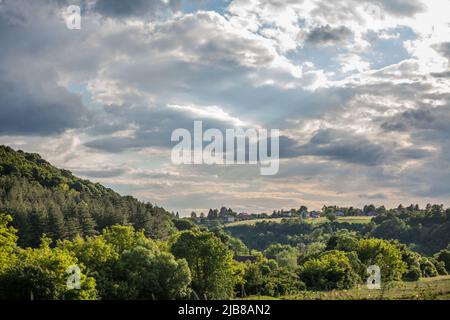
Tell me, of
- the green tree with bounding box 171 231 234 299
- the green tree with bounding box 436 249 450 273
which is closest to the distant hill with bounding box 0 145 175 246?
the green tree with bounding box 171 231 234 299

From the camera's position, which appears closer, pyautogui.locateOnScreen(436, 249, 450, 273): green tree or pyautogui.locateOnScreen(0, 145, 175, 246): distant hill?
pyautogui.locateOnScreen(436, 249, 450, 273): green tree

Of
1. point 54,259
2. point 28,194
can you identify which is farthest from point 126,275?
point 28,194

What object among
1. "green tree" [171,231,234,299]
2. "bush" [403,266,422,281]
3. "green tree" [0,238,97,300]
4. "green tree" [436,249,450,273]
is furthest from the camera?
"green tree" [436,249,450,273]

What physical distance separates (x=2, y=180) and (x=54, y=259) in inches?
5568

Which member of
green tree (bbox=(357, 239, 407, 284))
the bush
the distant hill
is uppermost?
the distant hill

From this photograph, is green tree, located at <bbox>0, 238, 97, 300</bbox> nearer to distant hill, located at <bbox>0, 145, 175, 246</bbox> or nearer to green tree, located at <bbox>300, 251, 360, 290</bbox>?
green tree, located at <bbox>300, 251, 360, 290</bbox>

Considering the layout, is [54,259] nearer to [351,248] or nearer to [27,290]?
[27,290]

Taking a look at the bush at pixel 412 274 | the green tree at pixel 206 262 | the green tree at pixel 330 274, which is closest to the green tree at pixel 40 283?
the green tree at pixel 206 262

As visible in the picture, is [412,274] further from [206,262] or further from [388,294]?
[388,294]

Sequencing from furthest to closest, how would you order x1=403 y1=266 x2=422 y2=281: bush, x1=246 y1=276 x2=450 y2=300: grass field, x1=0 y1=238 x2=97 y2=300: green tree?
x1=403 y1=266 x2=422 y2=281: bush → x1=0 y1=238 x2=97 y2=300: green tree → x1=246 y1=276 x2=450 y2=300: grass field

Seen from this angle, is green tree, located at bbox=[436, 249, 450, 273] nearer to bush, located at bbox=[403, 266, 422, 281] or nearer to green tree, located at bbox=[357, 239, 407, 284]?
bush, located at bbox=[403, 266, 422, 281]

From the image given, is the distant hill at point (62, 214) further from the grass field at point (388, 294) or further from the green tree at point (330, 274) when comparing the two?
the grass field at point (388, 294)

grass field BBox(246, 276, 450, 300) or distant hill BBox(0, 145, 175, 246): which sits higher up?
distant hill BBox(0, 145, 175, 246)

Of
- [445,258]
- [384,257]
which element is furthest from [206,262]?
[445,258]
